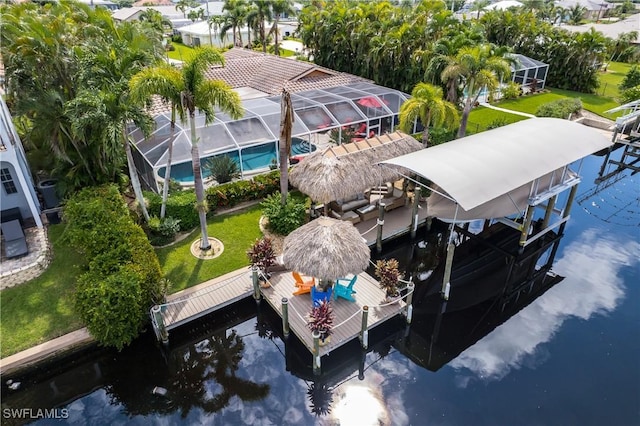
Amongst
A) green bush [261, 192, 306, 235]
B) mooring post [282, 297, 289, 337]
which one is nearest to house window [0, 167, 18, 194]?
green bush [261, 192, 306, 235]

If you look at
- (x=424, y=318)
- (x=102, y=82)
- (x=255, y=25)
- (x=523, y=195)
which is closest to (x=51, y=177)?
(x=102, y=82)

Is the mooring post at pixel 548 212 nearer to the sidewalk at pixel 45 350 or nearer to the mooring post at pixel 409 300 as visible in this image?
the mooring post at pixel 409 300

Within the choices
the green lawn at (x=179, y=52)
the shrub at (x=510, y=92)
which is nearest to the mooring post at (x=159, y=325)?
the shrub at (x=510, y=92)

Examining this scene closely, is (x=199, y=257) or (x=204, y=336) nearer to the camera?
(x=204, y=336)

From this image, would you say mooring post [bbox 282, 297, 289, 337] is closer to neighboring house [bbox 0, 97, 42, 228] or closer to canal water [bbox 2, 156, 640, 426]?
canal water [bbox 2, 156, 640, 426]

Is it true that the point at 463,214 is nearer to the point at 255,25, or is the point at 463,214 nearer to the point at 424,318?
the point at 424,318
